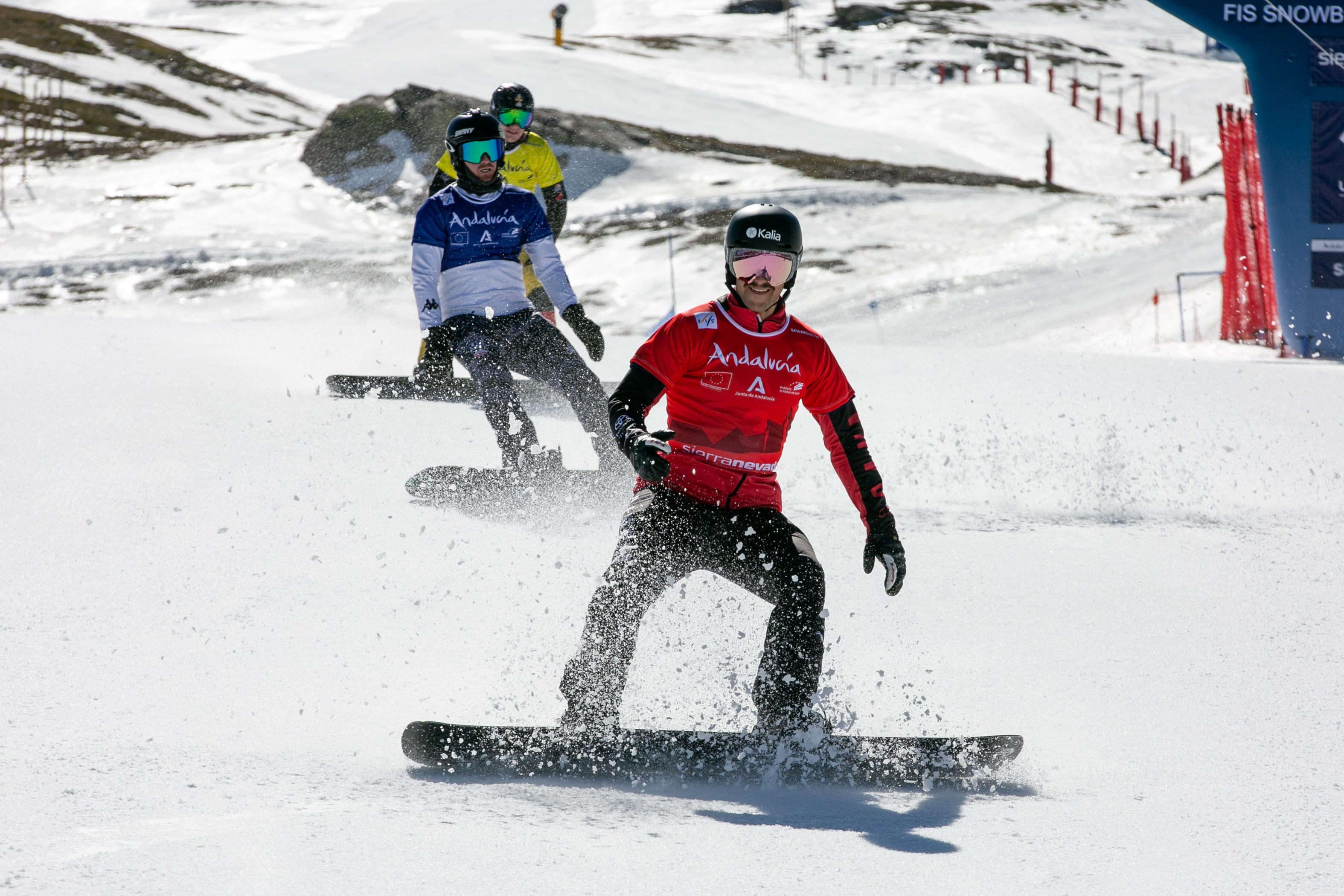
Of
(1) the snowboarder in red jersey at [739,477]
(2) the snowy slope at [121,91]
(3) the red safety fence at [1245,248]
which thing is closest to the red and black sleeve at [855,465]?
(1) the snowboarder in red jersey at [739,477]

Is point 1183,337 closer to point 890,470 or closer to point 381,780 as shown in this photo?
point 890,470

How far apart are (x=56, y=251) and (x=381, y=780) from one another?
60.5ft

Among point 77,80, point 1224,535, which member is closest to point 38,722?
point 1224,535

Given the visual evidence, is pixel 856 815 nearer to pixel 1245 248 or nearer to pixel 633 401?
pixel 633 401

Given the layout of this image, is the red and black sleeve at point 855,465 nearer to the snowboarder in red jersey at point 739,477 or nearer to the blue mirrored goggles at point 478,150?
the snowboarder in red jersey at point 739,477

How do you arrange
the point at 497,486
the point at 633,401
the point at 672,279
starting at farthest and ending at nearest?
the point at 672,279 < the point at 497,486 < the point at 633,401

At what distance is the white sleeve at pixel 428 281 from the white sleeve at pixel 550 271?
501 millimetres

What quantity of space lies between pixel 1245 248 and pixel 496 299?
29.9 feet

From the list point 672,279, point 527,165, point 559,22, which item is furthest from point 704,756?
point 559,22

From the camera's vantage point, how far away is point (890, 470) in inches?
282

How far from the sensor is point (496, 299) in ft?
21.4

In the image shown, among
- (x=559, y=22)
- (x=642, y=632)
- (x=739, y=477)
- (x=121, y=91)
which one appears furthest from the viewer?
(x=121, y=91)

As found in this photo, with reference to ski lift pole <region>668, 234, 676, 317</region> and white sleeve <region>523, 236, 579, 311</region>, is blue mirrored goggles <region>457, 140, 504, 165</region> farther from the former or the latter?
ski lift pole <region>668, 234, 676, 317</region>

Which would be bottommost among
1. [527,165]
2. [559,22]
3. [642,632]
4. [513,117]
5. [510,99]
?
[642,632]
